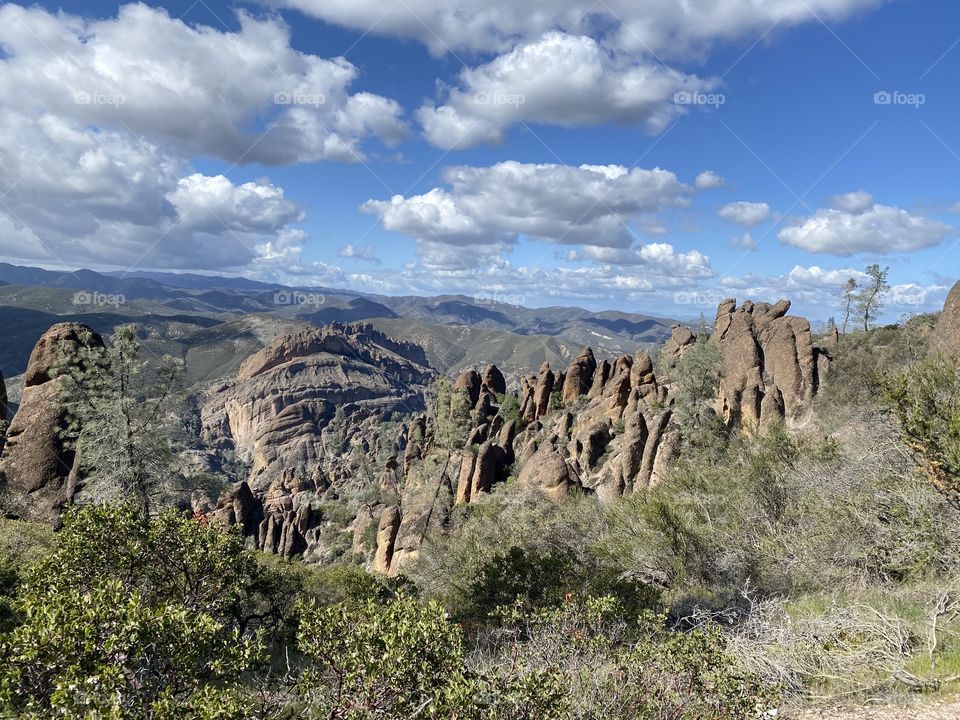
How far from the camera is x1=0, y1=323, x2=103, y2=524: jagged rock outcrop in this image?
102 feet

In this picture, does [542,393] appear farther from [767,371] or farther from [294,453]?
[294,453]

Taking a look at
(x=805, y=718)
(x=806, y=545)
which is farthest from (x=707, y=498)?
(x=805, y=718)

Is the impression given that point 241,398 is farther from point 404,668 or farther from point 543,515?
point 404,668

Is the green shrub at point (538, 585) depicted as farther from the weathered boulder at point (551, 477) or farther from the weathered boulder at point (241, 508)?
the weathered boulder at point (241, 508)

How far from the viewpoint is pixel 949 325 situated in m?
32.4

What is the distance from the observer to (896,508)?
15.1 meters

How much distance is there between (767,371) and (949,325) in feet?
57.2

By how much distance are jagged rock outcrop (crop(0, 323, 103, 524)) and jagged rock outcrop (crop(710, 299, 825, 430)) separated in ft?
164

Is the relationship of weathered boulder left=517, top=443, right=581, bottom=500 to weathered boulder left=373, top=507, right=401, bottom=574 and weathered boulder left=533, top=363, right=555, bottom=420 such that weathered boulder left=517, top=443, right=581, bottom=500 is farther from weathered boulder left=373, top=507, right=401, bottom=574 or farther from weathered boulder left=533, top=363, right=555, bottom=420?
weathered boulder left=533, top=363, right=555, bottom=420

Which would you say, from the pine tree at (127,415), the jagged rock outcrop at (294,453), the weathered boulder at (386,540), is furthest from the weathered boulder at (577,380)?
the pine tree at (127,415)

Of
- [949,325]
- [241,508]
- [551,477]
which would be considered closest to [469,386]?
[241,508]

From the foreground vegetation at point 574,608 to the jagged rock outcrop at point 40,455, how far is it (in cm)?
844

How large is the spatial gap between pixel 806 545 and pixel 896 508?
123 inches

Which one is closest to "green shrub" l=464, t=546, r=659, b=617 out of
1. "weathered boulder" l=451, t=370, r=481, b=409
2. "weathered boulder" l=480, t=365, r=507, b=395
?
"weathered boulder" l=451, t=370, r=481, b=409
